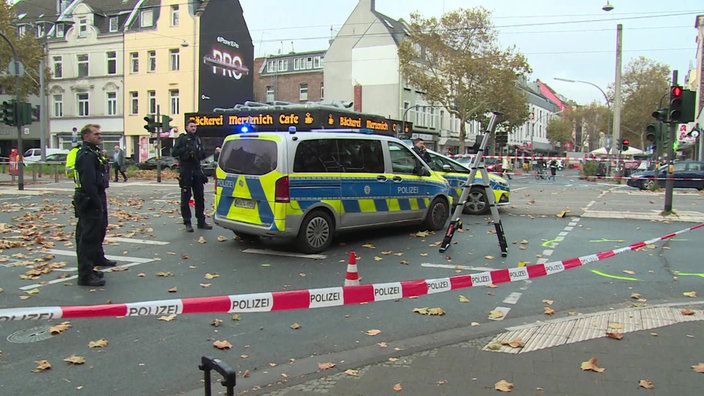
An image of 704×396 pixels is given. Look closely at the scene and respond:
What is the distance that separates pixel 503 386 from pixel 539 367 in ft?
1.60

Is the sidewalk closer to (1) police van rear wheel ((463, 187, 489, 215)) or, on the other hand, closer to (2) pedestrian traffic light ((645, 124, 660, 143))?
(1) police van rear wheel ((463, 187, 489, 215))

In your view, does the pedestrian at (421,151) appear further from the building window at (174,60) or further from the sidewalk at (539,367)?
the building window at (174,60)

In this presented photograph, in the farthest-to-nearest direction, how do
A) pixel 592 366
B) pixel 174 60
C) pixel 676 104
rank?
pixel 174 60
pixel 676 104
pixel 592 366

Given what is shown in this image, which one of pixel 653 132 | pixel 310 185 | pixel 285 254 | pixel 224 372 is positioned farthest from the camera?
pixel 653 132

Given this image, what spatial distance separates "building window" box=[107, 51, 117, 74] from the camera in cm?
4588

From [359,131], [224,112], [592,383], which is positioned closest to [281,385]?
[592,383]

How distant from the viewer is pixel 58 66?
4834cm

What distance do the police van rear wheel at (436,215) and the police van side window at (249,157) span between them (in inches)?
145

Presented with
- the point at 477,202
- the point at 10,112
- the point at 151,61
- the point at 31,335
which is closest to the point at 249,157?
the point at 31,335

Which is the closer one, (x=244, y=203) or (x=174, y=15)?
(x=244, y=203)

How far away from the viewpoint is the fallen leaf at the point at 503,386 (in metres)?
3.72

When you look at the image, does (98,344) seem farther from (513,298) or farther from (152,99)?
(152,99)

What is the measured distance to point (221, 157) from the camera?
29.7 ft

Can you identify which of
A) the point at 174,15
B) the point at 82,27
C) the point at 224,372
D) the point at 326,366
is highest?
the point at 174,15
